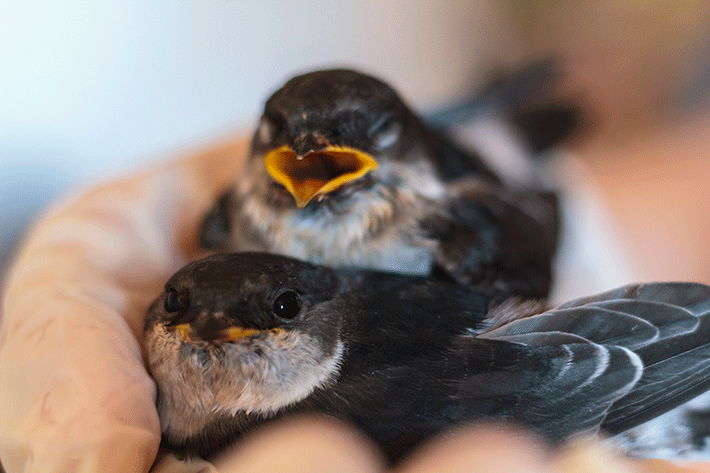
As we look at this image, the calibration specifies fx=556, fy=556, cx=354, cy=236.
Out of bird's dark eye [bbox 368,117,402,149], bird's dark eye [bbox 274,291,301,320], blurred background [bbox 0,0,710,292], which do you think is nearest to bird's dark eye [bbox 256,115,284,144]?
bird's dark eye [bbox 368,117,402,149]

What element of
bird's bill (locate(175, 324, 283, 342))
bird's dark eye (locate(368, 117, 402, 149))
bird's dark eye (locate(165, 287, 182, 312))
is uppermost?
bird's dark eye (locate(368, 117, 402, 149))

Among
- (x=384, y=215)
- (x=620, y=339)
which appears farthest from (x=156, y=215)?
(x=620, y=339)

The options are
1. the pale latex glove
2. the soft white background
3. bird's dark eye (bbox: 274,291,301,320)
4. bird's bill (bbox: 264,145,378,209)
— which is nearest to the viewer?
the pale latex glove

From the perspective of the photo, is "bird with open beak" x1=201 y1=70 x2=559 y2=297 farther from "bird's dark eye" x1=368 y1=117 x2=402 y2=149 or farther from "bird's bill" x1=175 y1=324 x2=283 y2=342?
"bird's bill" x1=175 y1=324 x2=283 y2=342

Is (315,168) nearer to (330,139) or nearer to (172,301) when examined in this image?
(330,139)

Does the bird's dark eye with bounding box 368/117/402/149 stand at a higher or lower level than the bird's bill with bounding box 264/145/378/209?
higher

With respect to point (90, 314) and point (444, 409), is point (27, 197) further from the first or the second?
point (444, 409)

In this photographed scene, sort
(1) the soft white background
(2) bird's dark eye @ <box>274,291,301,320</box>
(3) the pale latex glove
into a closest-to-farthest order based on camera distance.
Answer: (3) the pale latex glove → (2) bird's dark eye @ <box>274,291,301,320</box> → (1) the soft white background
